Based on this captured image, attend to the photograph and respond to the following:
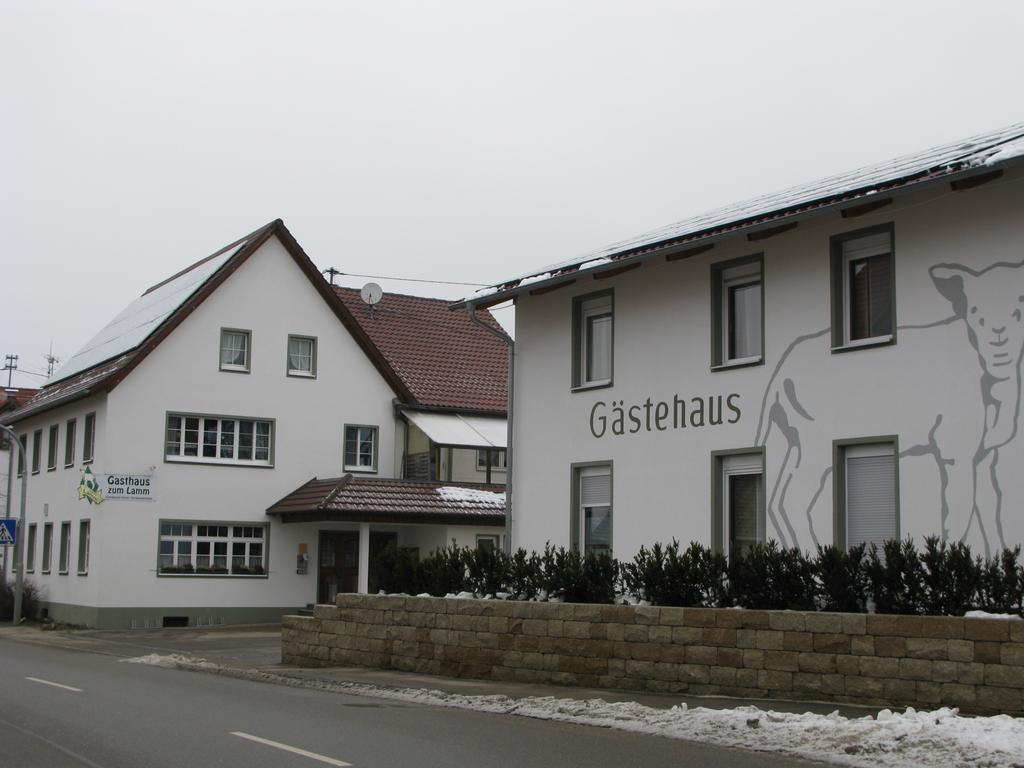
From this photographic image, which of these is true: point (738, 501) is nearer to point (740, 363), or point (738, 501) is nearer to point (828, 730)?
point (740, 363)

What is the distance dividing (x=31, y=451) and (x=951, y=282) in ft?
115

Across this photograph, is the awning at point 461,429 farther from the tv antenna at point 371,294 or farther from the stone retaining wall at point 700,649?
the stone retaining wall at point 700,649

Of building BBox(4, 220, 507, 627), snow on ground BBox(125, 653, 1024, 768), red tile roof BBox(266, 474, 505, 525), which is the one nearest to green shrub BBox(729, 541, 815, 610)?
snow on ground BBox(125, 653, 1024, 768)

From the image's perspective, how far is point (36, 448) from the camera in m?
42.3

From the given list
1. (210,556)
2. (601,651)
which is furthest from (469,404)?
(601,651)

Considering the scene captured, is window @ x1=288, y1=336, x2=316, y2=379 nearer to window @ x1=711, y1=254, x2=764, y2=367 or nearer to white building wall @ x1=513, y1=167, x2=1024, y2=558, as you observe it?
white building wall @ x1=513, y1=167, x2=1024, y2=558

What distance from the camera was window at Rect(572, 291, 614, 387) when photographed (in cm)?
2102

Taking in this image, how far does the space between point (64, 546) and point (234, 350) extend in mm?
7886

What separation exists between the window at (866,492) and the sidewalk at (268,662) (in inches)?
147

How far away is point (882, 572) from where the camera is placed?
13273 millimetres

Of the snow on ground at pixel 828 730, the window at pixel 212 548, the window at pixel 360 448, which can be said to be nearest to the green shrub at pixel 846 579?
the snow on ground at pixel 828 730

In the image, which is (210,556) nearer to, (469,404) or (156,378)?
(156,378)

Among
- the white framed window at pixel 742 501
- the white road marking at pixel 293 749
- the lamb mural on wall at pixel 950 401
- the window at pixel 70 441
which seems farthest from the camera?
the window at pixel 70 441

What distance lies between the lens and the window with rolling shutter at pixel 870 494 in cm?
1616
